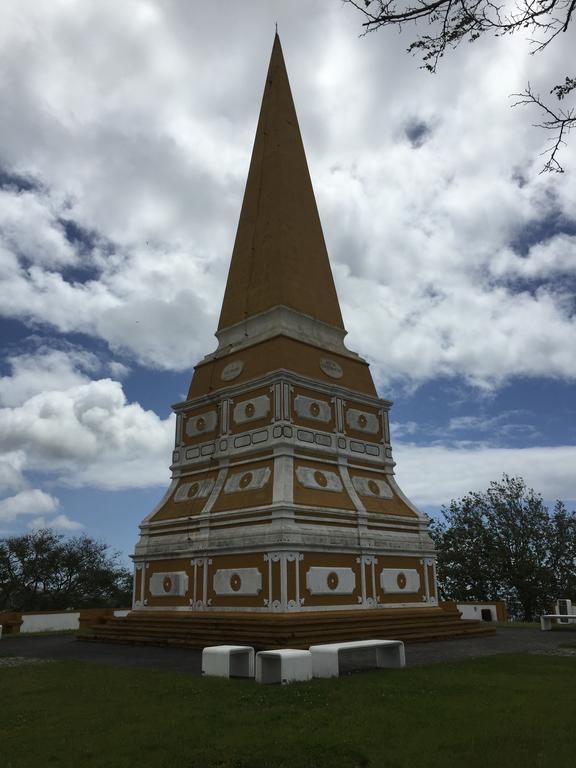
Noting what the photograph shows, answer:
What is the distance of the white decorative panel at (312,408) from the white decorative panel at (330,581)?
4.24m

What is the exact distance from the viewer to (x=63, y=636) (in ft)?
59.4

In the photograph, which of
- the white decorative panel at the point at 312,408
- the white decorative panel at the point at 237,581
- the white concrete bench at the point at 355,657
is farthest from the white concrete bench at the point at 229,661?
the white decorative panel at the point at 312,408

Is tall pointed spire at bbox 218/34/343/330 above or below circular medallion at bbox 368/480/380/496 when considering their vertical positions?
above

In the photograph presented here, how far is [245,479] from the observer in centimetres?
1673

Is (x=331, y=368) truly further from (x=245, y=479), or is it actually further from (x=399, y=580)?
(x=399, y=580)

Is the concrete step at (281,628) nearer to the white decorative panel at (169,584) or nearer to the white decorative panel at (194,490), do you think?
the white decorative panel at (169,584)

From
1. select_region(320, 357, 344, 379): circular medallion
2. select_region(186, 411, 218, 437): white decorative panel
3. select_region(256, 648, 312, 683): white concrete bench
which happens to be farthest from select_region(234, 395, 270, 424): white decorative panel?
Answer: select_region(256, 648, 312, 683): white concrete bench

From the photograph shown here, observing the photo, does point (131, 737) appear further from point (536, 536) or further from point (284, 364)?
point (536, 536)

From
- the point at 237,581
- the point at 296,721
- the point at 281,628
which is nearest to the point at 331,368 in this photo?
the point at 237,581

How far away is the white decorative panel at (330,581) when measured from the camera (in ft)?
48.0

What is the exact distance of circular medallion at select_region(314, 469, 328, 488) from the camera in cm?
1645

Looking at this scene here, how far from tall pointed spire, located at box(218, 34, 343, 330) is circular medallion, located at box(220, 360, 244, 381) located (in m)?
1.77

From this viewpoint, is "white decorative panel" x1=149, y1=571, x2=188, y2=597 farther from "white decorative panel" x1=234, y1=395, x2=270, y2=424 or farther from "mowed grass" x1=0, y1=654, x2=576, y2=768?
"mowed grass" x1=0, y1=654, x2=576, y2=768

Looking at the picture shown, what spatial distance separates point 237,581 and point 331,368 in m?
6.94
